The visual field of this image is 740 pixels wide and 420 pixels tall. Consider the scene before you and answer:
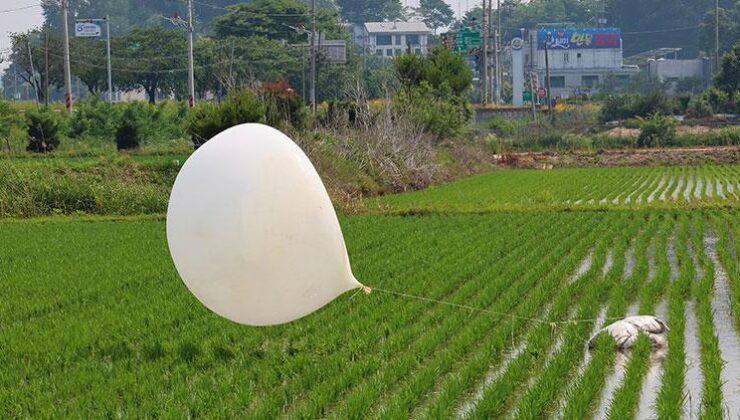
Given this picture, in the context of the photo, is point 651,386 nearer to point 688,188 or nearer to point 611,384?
point 611,384

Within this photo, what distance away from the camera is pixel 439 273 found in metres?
13.2

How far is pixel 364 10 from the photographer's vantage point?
14562 centimetres

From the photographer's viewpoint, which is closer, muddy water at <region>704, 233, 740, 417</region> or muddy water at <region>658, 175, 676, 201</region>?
muddy water at <region>704, 233, 740, 417</region>

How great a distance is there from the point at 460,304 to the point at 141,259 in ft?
18.1

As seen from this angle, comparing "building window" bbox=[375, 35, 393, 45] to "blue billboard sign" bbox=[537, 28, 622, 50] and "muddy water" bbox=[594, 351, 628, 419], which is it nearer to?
"blue billboard sign" bbox=[537, 28, 622, 50]

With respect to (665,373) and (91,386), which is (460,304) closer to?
(665,373)

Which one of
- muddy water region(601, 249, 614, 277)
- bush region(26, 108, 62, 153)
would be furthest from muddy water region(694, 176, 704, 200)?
bush region(26, 108, 62, 153)

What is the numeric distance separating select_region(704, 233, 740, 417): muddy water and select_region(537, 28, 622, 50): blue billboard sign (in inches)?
3533

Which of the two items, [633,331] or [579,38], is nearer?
[633,331]

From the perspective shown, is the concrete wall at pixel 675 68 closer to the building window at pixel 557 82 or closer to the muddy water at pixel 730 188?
the building window at pixel 557 82

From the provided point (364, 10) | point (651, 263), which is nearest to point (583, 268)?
point (651, 263)

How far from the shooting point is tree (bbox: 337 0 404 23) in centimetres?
14562

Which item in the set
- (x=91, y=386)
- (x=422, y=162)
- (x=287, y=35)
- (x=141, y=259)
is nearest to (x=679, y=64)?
(x=287, y=35)

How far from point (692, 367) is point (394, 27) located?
5066 inches
